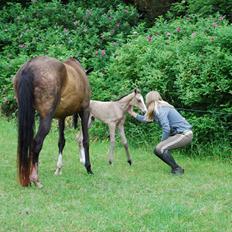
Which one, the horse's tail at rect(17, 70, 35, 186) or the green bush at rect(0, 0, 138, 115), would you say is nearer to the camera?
the horse's tail at rect(17, 70, 35, 186)

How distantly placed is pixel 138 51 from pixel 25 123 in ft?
18.1

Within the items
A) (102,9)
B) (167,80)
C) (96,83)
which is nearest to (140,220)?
(167,80)

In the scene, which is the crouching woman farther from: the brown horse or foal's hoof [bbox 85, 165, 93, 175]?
the brown horse

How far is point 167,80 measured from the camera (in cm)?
1145

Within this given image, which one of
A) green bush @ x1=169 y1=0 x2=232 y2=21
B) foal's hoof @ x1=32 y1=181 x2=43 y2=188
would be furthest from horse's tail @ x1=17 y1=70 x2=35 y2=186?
green bush @ x1=169 y1=0 x2=232 y2=21

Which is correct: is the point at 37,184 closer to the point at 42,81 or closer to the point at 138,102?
the point at 42,81

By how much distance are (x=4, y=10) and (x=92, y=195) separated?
12984 mm

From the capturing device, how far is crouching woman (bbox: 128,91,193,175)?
9.20 metres

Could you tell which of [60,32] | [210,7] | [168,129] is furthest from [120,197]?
[60,32]

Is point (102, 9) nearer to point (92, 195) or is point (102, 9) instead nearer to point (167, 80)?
point (167, 80)

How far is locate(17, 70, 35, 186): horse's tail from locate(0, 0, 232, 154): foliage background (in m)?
3.93

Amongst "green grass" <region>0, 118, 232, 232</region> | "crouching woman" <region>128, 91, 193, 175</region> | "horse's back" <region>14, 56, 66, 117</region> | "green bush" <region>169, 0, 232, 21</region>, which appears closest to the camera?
"green grass" <region>0, 118, 232, 232</region>

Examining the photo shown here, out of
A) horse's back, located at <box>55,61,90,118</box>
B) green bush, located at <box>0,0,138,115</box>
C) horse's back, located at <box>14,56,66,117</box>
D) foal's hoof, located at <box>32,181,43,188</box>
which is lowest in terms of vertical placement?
green bush, located at <box>0,0,138,115</box>

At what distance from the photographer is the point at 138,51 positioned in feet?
40.9
